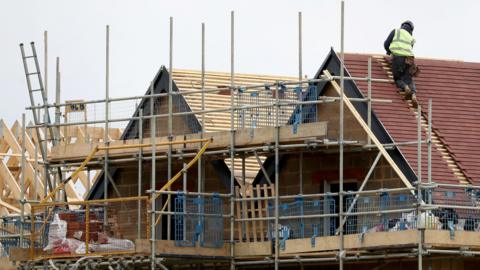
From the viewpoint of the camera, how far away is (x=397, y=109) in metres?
58.5

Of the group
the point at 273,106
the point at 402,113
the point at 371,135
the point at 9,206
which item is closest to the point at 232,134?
the point at 273,106

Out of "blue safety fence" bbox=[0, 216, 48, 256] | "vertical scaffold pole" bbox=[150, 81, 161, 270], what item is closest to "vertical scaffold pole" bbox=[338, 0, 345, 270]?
"vertical scaffold pole" bbox=[150, 81, 161, 270]

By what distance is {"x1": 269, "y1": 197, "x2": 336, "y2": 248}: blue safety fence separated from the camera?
5712cm

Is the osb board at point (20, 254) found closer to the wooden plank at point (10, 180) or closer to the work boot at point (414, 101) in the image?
the work boot at point (414, 101)

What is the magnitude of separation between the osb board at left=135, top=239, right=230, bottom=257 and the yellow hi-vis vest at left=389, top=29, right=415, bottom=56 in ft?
20.9

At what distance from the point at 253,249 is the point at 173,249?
216cm

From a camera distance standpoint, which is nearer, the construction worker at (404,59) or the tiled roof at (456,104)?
the tiled roof at (456,104)

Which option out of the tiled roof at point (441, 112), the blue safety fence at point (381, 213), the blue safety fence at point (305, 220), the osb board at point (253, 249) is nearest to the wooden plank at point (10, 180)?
the osb board at point (253, 249)

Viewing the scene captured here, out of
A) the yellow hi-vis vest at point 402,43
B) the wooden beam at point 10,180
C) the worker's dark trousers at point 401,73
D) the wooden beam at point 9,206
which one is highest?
the yellow hi-vis vest at point 402,43

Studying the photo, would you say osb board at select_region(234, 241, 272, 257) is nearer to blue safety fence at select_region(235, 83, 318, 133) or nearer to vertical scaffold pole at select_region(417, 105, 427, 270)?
blue safety fence at select_region(235, 83, 318, 133)

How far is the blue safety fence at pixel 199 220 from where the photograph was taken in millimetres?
57875

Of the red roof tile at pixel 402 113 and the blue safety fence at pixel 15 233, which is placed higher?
the red roof tile at pixel 402 113

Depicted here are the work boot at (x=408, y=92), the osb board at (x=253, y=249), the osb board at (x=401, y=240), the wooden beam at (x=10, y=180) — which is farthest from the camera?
the wooden beam at (x=10, y=180)

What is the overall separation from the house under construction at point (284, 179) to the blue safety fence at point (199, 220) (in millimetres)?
40
